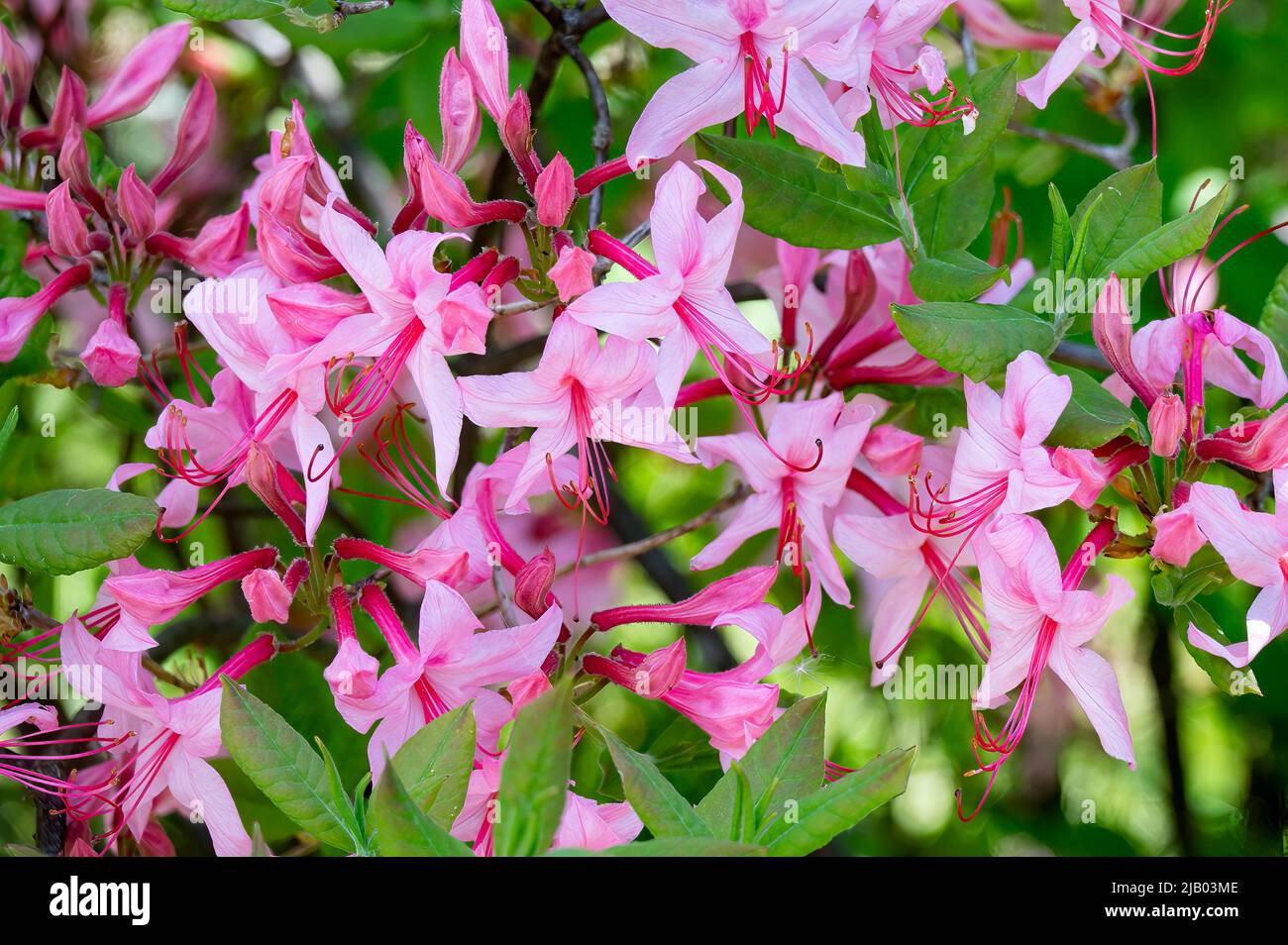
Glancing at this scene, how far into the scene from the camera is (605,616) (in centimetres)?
142

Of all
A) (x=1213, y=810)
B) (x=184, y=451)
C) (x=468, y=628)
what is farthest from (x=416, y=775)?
(x=1213, y=810)

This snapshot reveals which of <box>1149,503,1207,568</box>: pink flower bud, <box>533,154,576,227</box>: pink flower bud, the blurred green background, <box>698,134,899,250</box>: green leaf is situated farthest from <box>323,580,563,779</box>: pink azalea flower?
the blurred green background

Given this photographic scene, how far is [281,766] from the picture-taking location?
1.17 m

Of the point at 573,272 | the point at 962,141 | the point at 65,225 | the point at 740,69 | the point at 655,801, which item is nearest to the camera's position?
the point at 655,801

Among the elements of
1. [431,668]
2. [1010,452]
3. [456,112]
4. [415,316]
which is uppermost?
[456,112]

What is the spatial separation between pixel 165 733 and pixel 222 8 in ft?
2.45

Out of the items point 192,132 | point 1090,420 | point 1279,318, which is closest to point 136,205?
point 192,132

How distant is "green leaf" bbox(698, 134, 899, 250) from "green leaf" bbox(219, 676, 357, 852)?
707 millimetres

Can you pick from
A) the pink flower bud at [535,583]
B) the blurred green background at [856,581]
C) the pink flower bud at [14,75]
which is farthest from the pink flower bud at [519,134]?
the pink flower bud at [14,75]

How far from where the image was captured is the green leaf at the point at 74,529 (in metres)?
1.29

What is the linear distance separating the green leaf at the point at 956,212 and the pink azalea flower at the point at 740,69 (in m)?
0.29

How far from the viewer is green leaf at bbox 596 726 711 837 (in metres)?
1.08

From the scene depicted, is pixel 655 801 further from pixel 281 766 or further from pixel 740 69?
pixel 740 69

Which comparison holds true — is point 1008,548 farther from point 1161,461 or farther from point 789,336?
point 789,336
